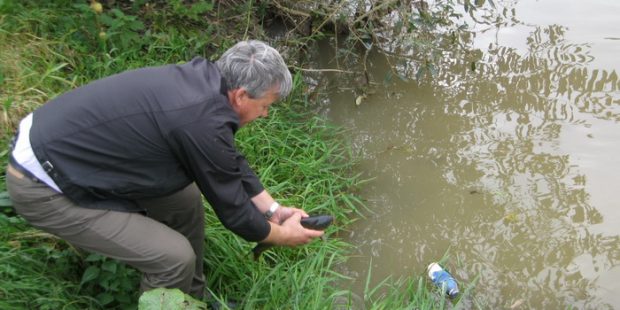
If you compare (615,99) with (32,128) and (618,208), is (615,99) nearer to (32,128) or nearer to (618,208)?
A: (618,208)

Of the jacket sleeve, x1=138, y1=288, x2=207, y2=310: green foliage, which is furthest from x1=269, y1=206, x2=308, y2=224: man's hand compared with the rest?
x1=138, y1=288, x2=207, y2=310: green foliage

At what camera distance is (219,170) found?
216 centimetres

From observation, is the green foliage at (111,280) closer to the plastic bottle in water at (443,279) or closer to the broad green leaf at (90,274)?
the broad green leaf at (90,274)

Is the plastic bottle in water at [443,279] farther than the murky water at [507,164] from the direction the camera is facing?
No

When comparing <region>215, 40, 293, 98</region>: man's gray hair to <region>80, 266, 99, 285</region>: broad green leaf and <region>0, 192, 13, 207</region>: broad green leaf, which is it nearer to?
<region>80, 266, 99, 285</region>: broad green leaf

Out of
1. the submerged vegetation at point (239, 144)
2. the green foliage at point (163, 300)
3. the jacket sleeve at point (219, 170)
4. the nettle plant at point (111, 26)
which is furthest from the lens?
the nettle plant at point (111, 26)

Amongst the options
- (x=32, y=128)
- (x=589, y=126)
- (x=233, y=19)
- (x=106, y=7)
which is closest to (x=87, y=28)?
(x=106, y=7)

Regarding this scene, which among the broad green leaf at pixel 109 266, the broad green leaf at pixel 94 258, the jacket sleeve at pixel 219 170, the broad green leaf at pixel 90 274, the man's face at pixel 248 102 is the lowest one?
the broad green leaf at pixel 90 274

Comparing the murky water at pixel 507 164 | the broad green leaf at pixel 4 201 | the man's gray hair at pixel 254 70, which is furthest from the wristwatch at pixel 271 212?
the broad green leaf at pixel 4 201

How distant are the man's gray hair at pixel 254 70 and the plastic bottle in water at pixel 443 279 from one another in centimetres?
163

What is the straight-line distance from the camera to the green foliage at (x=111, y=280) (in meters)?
2.63

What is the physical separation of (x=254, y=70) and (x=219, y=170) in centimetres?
39

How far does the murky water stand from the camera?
3.49 metres

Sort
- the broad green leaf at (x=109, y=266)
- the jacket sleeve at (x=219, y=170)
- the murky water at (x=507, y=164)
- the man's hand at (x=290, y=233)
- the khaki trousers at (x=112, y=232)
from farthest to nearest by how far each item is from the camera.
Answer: the murky water at (x=507, y=164), the broad green leaf at (x=109, y=266), the man's hand at (x=290, y=233), the khaki trousers at (x=112, y=232), the jacket sleeve at (x=219, y=170)
